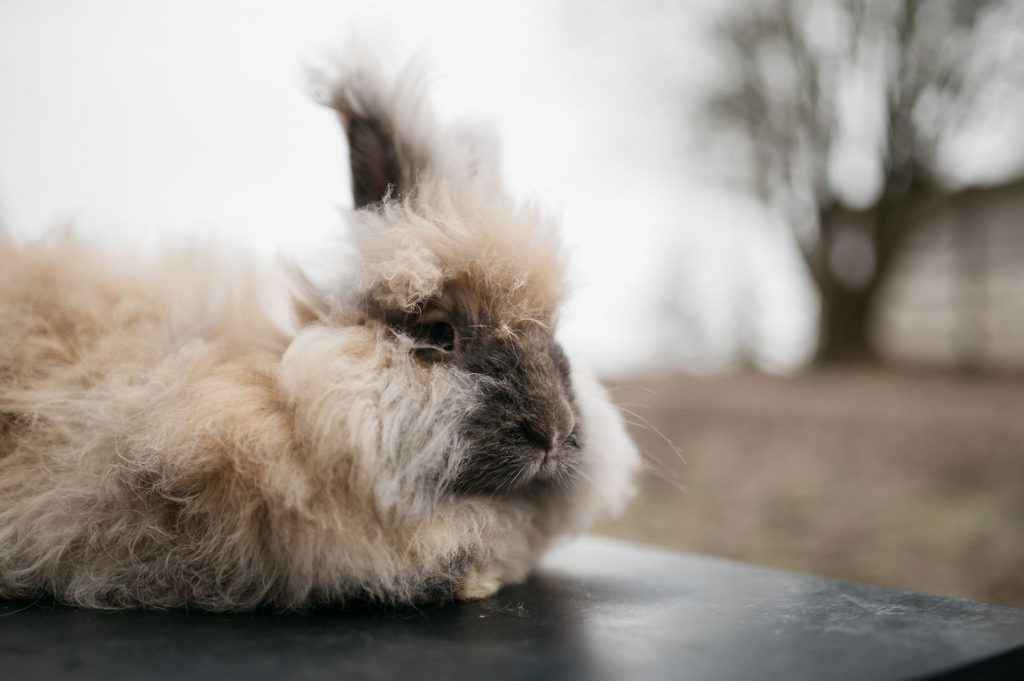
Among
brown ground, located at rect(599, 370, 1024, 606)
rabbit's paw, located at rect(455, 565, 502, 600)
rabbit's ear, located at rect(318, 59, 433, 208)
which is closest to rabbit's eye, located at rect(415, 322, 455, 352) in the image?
rabbit's ear, located at rect(318, 59, 433, 208)

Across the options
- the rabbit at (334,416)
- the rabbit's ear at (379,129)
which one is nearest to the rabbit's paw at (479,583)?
the rabbit at (334,416)

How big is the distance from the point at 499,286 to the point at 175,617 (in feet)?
1.99

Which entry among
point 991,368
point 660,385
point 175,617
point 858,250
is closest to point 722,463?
point 660,385

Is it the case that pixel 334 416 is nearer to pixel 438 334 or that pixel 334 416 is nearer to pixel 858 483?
pixel 438 334

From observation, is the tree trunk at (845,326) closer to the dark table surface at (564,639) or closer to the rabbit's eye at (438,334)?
the dark table surface at (564,639)

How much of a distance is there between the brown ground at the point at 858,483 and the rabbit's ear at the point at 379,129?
1099mm

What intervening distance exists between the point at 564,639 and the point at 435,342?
440 millimetres

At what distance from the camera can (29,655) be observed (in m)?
0.83

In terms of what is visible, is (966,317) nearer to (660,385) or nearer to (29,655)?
(660,385)

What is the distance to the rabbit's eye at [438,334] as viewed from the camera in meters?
1.10

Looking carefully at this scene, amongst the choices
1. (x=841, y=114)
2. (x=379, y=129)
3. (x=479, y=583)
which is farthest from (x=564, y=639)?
(x=841, y=114)

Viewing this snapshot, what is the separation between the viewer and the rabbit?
99cm

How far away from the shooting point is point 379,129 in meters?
1.17

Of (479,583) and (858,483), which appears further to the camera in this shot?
(858,483)
